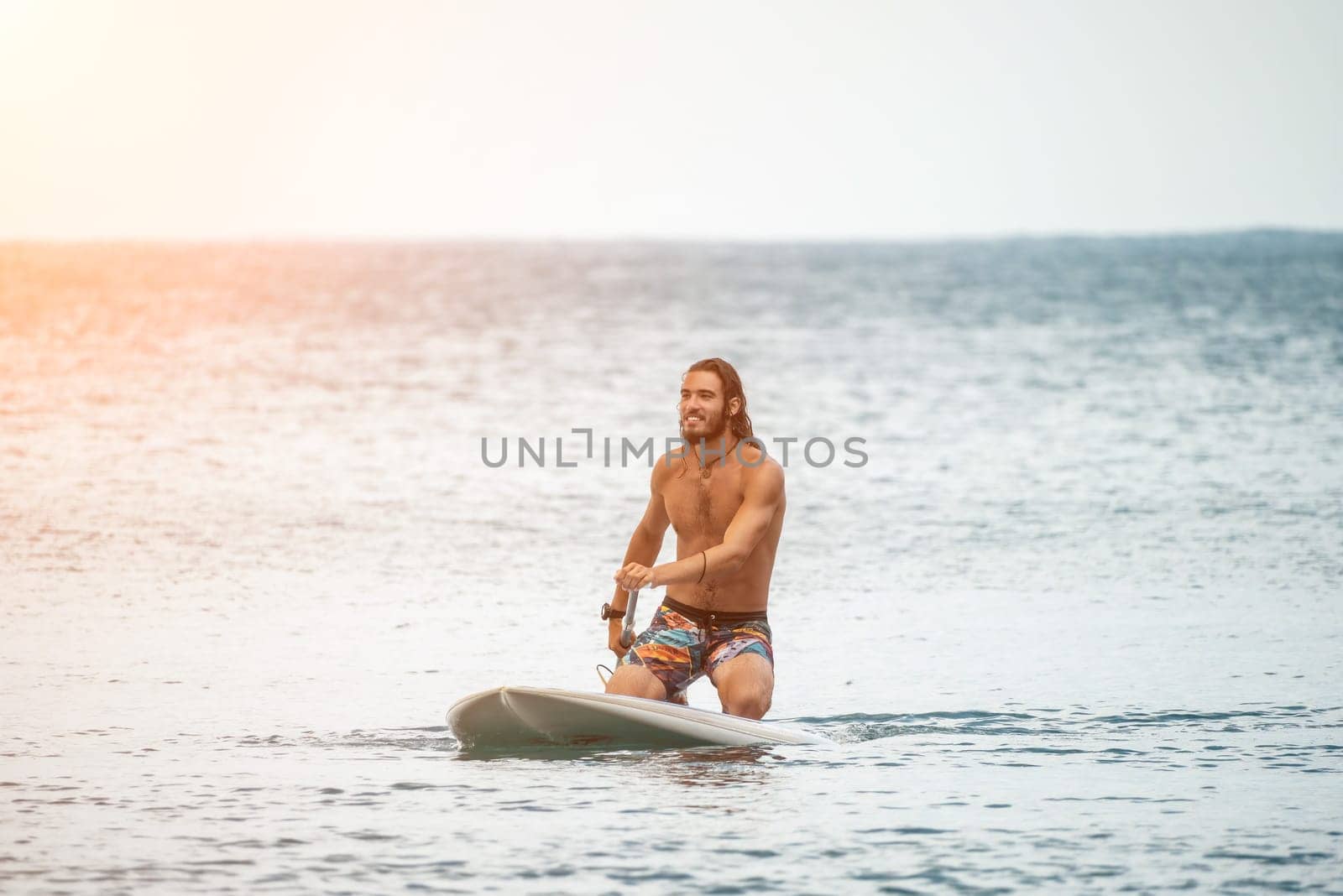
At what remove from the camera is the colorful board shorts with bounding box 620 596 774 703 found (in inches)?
326

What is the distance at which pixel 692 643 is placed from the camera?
27.2 ft

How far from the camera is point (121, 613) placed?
11930 millimetres

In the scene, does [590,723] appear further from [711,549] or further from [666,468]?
[666,468]

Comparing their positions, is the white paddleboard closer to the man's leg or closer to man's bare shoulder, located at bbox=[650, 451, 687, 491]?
the man's leg

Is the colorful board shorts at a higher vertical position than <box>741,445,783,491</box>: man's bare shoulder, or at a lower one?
lower

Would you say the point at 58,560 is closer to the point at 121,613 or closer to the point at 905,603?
the point at 121,613

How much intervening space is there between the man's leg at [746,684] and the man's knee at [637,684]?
256mm

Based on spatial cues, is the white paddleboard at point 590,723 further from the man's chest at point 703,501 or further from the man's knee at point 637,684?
the man's chest at point 703,501

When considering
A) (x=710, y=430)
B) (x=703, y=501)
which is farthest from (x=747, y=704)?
(x=710, y=430)

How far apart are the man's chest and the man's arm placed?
0.20ft

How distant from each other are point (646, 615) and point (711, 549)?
4019 millimetres

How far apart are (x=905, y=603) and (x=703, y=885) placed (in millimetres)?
6241

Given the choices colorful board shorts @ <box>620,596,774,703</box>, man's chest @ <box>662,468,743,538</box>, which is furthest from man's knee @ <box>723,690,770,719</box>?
man's chest @ <box>662,468,743,538</box>

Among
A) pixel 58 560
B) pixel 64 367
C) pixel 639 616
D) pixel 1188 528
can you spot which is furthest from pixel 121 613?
pixel 64 367
